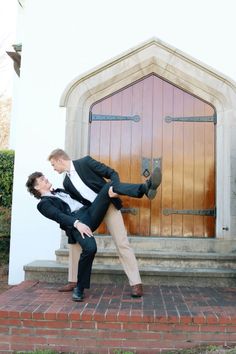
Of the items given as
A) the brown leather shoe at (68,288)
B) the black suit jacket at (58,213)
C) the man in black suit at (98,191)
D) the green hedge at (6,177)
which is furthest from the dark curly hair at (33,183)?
the green hedge at (6,177)

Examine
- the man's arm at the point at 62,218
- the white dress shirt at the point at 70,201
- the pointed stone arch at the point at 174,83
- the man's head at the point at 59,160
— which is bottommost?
the man's arm at the point at 62,218

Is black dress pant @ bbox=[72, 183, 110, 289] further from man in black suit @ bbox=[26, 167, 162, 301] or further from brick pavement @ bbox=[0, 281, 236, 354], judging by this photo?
brick pavement @ bbox=[0, 281, 236, 354]

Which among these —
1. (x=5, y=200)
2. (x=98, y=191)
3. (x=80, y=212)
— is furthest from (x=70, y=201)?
(x=5, y=200)

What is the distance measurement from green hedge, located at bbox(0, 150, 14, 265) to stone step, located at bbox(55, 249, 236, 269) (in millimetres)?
1569

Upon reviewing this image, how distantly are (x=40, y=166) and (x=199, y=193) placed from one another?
2080mm

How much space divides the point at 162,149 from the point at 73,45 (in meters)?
1.81

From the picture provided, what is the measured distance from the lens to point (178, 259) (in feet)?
14.5

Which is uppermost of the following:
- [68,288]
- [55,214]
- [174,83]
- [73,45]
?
[73,45]

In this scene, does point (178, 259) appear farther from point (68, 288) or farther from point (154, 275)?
point (68, 288)

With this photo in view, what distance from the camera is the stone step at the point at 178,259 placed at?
438 centimetres

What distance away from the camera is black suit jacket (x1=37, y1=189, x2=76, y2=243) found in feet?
11.1

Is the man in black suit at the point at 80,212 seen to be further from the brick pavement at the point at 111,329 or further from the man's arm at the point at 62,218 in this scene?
the brick pavement at the point at 111,329

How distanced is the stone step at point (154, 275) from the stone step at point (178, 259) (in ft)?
0.46

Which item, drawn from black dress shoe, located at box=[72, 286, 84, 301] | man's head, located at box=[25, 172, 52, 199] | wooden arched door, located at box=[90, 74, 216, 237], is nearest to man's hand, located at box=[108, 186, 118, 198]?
man's head, located at box=[25, 172, 52, 199]
